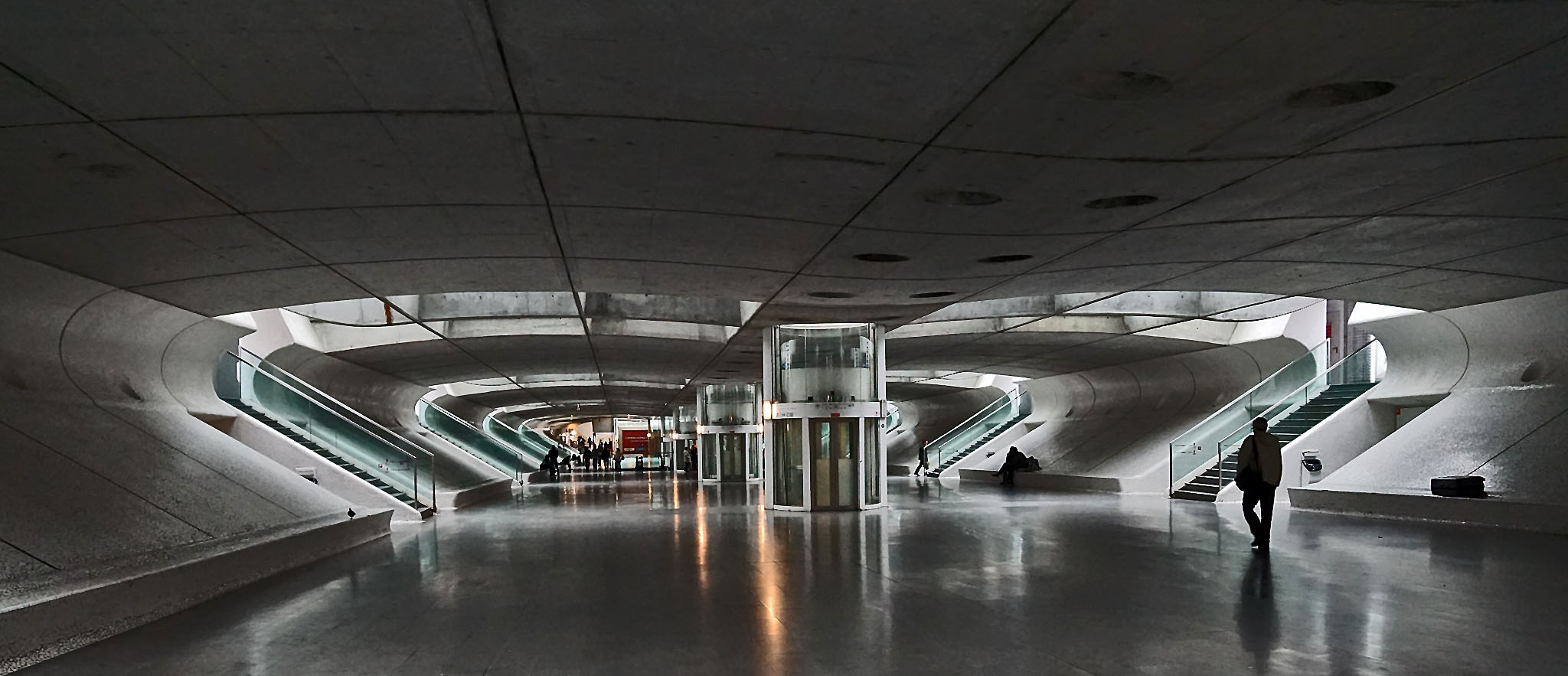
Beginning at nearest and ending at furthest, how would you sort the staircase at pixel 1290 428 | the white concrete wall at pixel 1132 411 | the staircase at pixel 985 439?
the staircase at pixel 1290 428, the white concrete wall at pixel 1132 411, the staircase at pixel 985 439

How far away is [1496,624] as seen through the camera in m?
6.97

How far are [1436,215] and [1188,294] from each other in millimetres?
10633

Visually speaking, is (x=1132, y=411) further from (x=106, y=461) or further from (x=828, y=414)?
(x=106, y=461)

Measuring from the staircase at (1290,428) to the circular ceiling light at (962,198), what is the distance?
1414cm

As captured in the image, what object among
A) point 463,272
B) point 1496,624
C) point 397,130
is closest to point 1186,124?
point 1496,624

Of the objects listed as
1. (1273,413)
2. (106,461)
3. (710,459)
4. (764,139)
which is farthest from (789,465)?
(710,459)

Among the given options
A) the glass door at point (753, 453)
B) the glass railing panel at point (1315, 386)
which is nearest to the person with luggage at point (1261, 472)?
the glass railing panel at point (1315, 386)

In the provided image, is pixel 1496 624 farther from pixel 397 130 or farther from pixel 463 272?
pixel 463 272

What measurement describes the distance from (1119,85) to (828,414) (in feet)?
44.5

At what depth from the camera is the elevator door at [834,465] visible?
19.5 metres

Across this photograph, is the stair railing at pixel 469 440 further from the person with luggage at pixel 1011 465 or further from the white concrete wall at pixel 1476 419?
Result: the white concrete wall at pixel 1476 419

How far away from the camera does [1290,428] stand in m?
22.5

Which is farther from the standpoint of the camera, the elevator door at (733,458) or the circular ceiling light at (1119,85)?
the elevator door at (733,458)

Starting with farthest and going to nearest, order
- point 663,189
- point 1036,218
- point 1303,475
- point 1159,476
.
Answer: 1. point 1159,476
2. point 1303,475
3. point 1036,218
4. point 663,189
